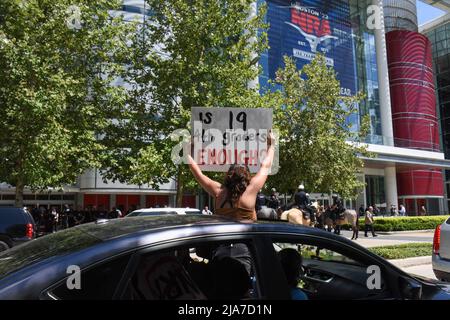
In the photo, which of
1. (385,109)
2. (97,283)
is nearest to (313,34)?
(385,109)

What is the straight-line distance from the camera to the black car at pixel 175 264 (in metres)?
2.05

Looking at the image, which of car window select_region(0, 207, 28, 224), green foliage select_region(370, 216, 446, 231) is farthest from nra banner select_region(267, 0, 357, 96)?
car window select_region(0, 207, 28, 224)

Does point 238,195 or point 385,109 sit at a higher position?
point 385,109

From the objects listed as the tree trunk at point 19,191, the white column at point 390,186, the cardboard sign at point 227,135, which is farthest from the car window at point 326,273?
the white column at point 390,186

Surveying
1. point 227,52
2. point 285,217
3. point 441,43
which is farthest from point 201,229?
point 441,43

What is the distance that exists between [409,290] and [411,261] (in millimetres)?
8178

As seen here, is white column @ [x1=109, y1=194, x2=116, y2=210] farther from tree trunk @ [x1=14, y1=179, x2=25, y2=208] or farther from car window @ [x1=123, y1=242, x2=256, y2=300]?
car window @ [x1=123, y1=242, x2=256, y2=300]

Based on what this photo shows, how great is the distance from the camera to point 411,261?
1016 centimetres

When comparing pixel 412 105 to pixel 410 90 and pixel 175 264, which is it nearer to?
pixel 410 90

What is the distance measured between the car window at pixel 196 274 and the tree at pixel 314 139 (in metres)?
14.8

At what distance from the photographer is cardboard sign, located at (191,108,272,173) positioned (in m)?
5.47

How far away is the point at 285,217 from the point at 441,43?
62591 mm

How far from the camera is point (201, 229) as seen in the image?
7.86 ft
